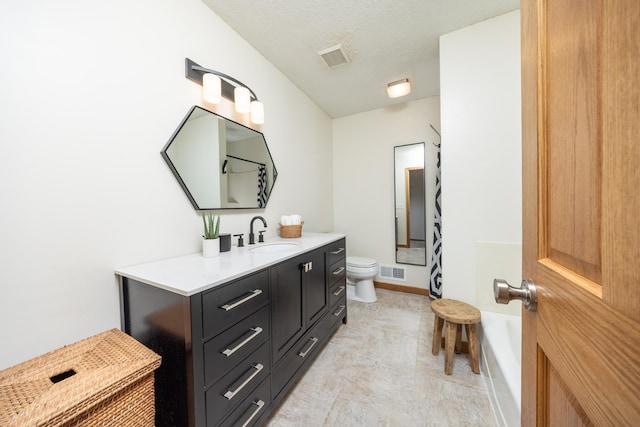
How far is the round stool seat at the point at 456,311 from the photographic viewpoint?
1.47 metres

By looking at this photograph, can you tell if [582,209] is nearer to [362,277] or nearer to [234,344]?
[234,344]

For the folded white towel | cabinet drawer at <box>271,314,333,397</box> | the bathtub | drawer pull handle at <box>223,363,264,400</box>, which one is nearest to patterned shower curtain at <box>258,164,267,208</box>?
the folded white towel

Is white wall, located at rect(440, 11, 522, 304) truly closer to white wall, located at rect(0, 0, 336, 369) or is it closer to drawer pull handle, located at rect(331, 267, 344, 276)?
drawer pull handle, located at rect(331, 267, 344, 276)

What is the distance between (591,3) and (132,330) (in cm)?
172

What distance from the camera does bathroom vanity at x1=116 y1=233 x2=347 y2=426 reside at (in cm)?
82

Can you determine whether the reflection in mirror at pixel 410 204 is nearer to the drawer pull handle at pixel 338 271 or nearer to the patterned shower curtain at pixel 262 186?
the drawer pull handle at pixel 338 271

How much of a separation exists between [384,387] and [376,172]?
233cm

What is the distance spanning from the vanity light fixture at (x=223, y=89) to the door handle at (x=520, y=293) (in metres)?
Result: 1.63

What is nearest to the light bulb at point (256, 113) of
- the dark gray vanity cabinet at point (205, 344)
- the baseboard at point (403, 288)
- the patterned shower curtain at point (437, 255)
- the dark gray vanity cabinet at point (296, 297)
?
the dark gray vanity cabinet at point (296, 297)

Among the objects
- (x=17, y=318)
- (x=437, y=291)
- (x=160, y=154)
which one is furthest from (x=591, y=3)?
(x=437, y=291)

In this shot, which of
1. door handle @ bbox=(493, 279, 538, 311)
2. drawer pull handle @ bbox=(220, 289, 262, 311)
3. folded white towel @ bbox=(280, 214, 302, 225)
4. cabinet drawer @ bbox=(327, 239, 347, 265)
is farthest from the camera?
folded white towel @ bbox=(280, 214, 302, 225)

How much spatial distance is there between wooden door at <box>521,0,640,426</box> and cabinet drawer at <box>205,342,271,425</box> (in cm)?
99

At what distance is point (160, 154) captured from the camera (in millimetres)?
1207

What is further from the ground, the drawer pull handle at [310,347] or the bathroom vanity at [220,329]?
the bathroom vanity at [220,329]
